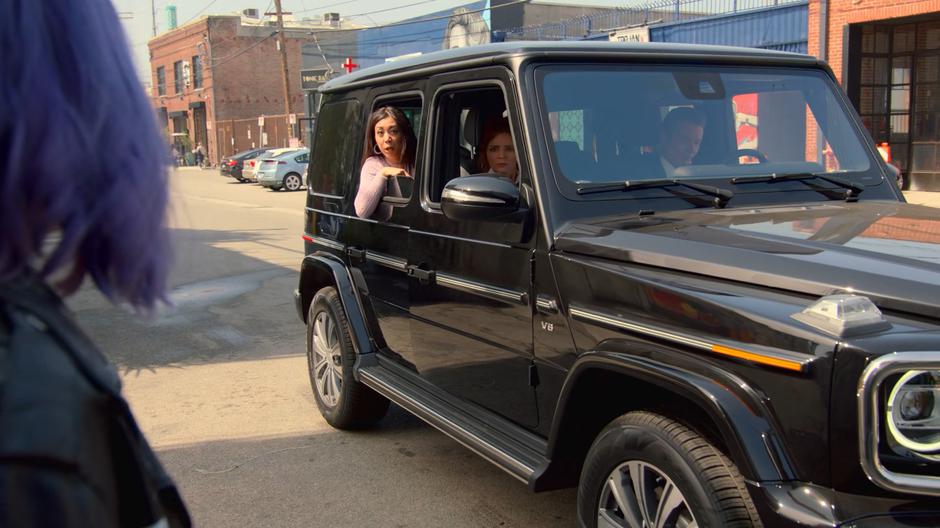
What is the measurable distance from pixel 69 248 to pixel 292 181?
30330mm

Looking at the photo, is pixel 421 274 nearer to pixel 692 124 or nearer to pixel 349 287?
pixel 349 287

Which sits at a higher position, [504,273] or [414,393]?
[504,273]

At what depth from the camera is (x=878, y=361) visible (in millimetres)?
2240

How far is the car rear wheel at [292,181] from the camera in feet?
100

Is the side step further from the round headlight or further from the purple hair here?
the purple hair

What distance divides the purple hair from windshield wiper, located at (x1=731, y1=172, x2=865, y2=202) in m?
3.10

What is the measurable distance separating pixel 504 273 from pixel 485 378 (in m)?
0.55

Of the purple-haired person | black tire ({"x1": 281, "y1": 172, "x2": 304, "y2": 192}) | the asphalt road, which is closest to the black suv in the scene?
the asphalt road

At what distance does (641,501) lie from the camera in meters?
2.88

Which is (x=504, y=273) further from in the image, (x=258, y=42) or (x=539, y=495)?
(x=258, y=42)

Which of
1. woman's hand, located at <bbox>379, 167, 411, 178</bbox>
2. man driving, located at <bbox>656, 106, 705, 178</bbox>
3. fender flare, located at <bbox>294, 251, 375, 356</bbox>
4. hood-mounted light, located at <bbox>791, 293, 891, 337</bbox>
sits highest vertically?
man driving, located at <bbox>656, 106, 705, 178</bbox>

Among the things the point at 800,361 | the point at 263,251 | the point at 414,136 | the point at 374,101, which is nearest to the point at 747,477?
the point at 800,361

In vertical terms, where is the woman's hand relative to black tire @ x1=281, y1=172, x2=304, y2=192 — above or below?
above

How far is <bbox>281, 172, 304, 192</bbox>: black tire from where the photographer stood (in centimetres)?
3048
